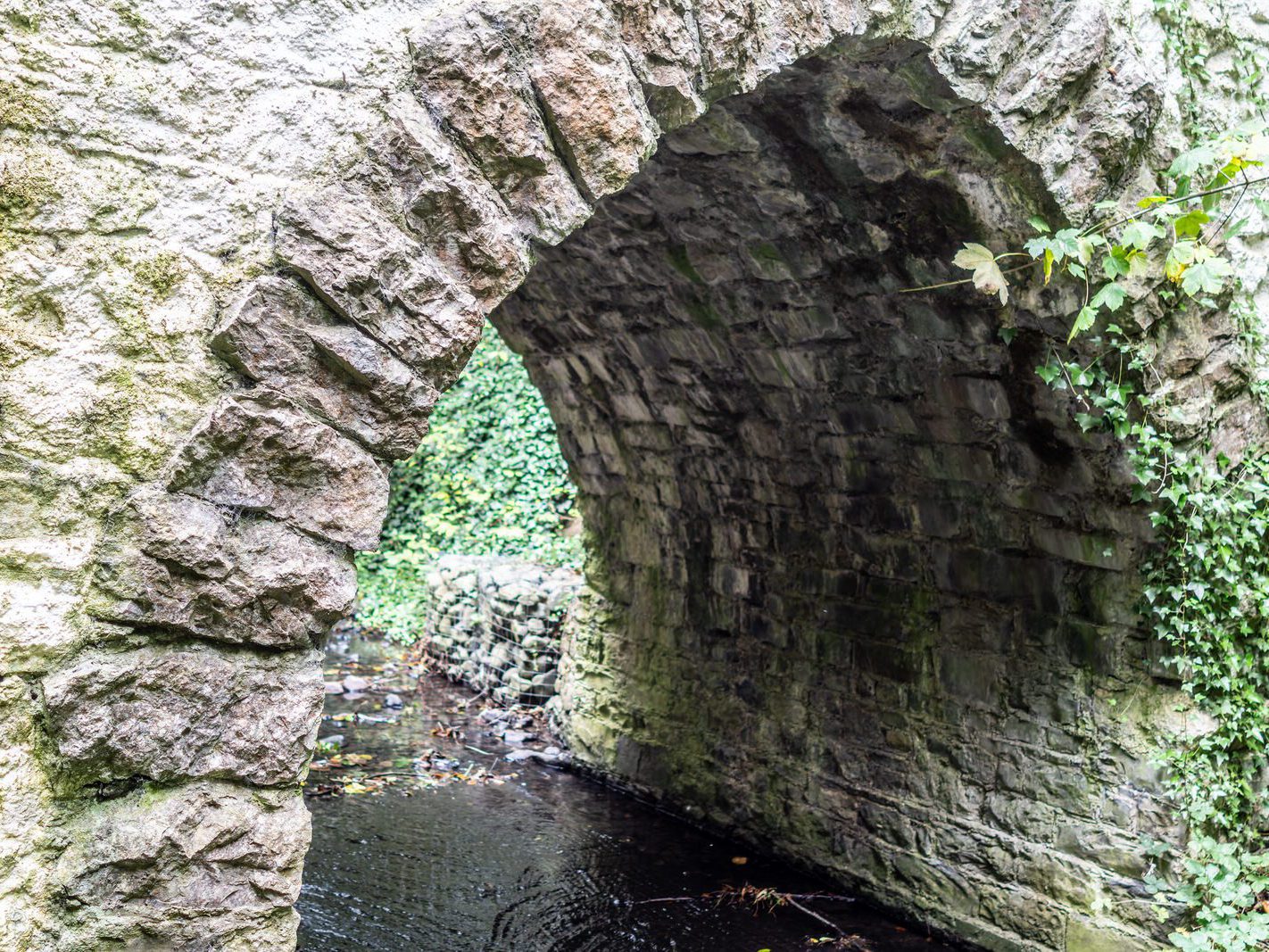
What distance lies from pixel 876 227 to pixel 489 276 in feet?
6.41

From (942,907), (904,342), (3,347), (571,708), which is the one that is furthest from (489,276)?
(571,708)

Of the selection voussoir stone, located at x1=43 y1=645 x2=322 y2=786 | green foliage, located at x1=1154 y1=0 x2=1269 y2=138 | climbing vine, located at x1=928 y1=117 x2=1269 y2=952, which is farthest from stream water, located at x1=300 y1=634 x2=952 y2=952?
green foliage, located at x1=1154 y1=0 x2=1269 y2=138

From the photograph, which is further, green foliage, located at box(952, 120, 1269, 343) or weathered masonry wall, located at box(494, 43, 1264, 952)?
weathered masonry wall, located at box(494, 43, 1264, 952)

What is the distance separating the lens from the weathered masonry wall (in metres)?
3.57

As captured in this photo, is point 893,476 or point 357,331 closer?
point 357,331

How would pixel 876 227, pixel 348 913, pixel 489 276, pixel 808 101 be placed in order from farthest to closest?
pixel 348 913, pixel 876 227, pixel 808 101, pixel 489 276

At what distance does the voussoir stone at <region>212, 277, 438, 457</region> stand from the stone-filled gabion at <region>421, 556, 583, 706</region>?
17.0ft

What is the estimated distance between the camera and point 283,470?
194 centimetres

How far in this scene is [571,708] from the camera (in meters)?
6.84

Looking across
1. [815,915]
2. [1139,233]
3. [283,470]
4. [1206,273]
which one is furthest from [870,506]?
[283,470]

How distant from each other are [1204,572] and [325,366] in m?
3.04

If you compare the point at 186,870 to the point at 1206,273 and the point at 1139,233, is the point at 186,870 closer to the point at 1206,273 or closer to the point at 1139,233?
the point at 1139,233

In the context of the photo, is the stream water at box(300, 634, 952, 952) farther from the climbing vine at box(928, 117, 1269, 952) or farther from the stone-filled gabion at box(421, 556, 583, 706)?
the climbing vine at box(928, 117, 1269, 952)

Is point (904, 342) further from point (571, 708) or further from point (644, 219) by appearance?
point (571, 708)
